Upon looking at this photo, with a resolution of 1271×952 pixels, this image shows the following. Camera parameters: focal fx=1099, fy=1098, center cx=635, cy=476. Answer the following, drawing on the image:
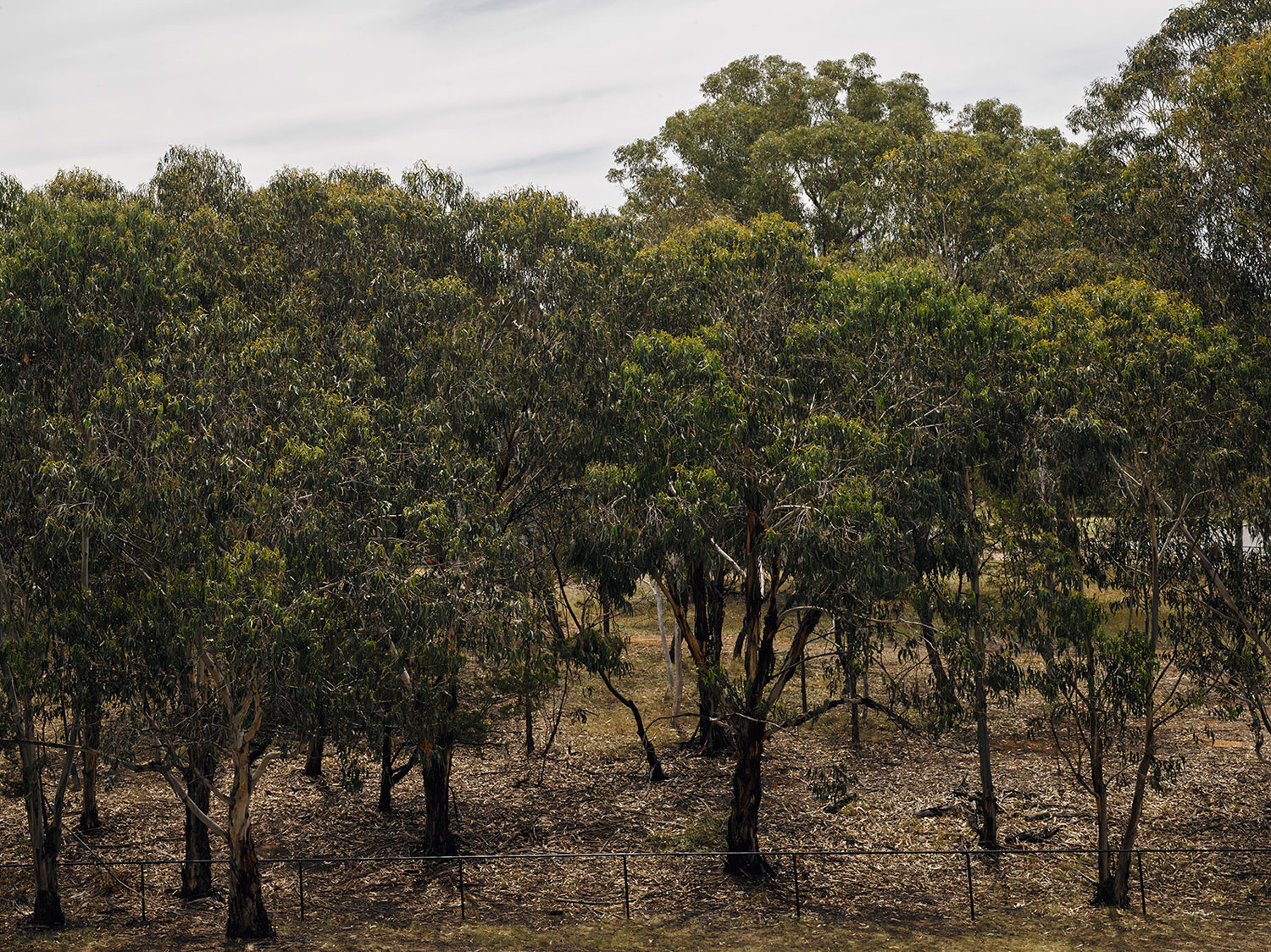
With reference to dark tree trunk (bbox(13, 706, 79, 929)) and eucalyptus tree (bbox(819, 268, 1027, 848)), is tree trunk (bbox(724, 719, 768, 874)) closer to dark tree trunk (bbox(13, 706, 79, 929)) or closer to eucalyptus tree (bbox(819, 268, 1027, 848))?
eucalyptus tree (bbox(819, 268, 1027, 848))

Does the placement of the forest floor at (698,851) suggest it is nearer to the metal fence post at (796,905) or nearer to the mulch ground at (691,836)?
the mulch ground at (691,836)

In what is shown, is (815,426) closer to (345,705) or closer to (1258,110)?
(345,705)

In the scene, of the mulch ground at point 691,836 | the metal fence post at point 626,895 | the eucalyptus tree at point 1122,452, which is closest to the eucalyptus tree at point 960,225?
the eucalyptus tree at point 1122,452

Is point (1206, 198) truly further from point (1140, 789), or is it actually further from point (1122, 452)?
point (1140, 789)

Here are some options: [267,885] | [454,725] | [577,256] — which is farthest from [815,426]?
[267,885]

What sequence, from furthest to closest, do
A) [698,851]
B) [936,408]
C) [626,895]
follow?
[698,851] < [626,895] < [936,408]

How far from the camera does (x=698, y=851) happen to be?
2162 centimetres

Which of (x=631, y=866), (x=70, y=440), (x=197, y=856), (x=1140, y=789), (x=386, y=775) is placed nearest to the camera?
(x=70, y=440)

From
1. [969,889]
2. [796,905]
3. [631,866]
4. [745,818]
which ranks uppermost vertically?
[745,818]

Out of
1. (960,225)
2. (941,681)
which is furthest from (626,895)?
(960,225)

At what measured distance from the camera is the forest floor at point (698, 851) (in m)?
18.1

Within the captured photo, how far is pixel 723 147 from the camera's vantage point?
4425 cm

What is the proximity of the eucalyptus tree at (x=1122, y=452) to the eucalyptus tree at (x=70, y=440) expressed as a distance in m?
13.9

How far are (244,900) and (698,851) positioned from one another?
862 cm
